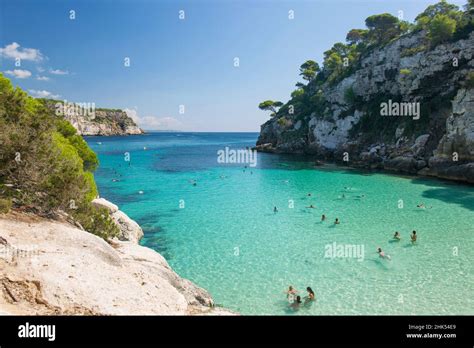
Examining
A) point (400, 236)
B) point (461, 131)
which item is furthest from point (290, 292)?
point (461, 131)

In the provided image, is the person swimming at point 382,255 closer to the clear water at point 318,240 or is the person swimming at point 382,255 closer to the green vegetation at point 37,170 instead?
the clear water at point 318,240

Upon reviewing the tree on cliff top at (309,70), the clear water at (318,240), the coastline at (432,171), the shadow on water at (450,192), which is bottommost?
the clear water at (318,240)

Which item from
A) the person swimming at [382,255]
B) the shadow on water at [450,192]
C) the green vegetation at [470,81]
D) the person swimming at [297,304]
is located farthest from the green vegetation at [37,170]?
the green vegetation at [470,81]

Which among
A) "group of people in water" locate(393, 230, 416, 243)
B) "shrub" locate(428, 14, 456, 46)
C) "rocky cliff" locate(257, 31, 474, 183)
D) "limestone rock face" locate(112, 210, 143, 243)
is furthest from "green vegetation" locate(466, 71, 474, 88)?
"limestone rock face" locate(112, 210, 143, 243)

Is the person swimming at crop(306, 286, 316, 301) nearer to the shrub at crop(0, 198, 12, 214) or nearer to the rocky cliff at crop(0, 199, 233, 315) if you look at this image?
the rocky cliff at crop(0, 199, 233, 315)
